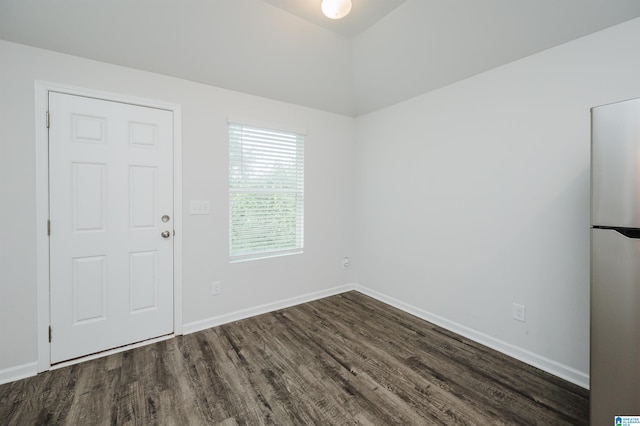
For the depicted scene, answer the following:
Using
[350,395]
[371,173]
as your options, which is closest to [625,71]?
[371,173]

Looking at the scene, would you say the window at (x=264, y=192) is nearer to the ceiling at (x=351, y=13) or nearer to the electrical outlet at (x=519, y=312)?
the ceiling at (x=351, y=13)

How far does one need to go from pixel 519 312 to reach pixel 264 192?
2.60 metres

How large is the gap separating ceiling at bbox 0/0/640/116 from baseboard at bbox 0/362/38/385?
7.56 ft

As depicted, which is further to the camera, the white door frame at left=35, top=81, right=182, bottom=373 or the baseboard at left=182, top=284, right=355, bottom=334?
the baseboard at left=182, top=284, right=355, bottom=334

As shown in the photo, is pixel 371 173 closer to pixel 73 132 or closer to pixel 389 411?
pixel 389 411

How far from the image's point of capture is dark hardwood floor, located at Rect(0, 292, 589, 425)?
1648 millimetres

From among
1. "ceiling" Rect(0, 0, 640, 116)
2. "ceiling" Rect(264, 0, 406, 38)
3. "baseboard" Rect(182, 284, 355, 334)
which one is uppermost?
"ceiling" Rect(264, 0, 406, 38)

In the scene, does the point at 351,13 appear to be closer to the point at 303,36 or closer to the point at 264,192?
the point at 303,36

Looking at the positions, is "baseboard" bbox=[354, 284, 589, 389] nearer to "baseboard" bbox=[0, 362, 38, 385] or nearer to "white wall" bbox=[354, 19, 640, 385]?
"white wall" bbox=[354, 19, 640, 385]

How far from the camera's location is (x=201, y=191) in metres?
2.70

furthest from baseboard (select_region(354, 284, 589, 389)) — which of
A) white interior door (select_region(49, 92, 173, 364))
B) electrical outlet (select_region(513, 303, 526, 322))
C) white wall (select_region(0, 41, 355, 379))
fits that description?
white interior door (select_region(49, 92, 173, 364))

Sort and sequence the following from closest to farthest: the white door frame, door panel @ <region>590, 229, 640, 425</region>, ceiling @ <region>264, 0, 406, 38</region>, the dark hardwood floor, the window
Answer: door panel @ <region>590, 229, 640, 425</region> < the dark hardwood floor < the white door frame < ceiling @ <region>264, 0, 406, 38</region> < the window

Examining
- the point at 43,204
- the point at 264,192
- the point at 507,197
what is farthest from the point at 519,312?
the point at 43,204

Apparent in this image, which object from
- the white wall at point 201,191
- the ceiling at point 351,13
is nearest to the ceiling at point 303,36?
the ceiling at point 351,13
